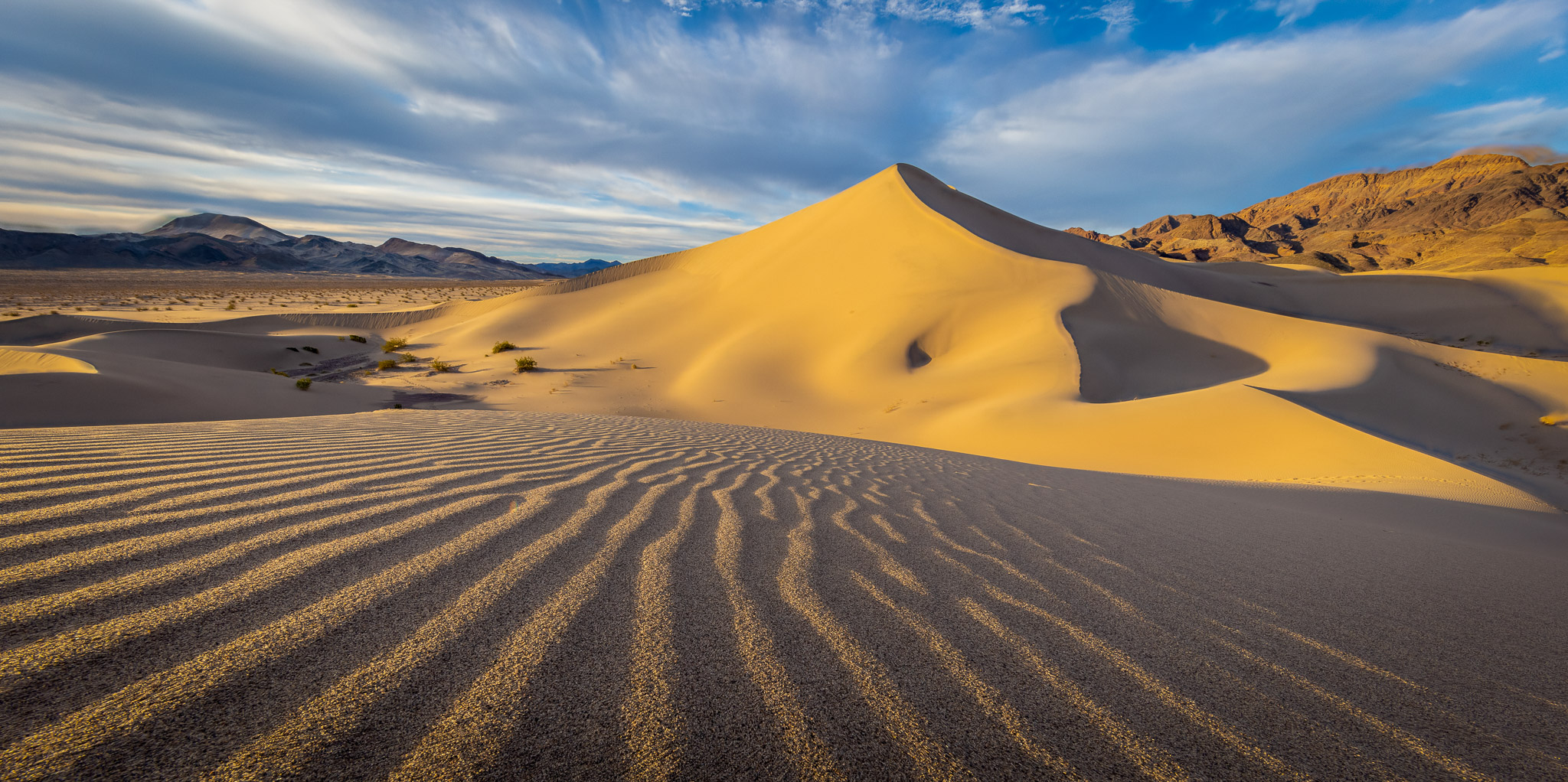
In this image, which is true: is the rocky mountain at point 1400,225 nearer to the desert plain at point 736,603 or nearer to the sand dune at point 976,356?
the sand dune at point 976,356

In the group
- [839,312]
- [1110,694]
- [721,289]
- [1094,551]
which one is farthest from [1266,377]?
[721,289]

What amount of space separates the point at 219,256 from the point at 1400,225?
661 ft

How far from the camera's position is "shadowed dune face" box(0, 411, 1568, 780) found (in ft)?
3.97

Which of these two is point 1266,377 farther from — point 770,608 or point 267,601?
point 267,601

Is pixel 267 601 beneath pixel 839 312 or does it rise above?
beneath

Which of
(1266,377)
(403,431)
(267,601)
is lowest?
(403,431)

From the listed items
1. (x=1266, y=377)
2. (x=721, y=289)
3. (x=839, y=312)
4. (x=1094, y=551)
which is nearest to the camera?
(x=1094, y=551)

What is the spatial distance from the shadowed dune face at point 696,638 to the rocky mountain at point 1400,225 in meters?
56.4

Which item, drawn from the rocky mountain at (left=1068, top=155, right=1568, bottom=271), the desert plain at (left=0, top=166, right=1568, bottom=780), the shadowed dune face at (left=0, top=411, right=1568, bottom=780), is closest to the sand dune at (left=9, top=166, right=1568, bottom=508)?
the desert plain at (left=0, top=166, right=1568, bottom=780)

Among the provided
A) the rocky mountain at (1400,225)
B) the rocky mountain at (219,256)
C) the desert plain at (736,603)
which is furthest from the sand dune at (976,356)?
the rocky mountain at (219,256)

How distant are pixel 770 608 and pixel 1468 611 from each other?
120 inches

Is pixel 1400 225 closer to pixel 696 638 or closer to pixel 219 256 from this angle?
pixel 696 638

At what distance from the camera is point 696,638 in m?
1.69

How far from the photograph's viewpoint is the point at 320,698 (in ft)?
4.11
